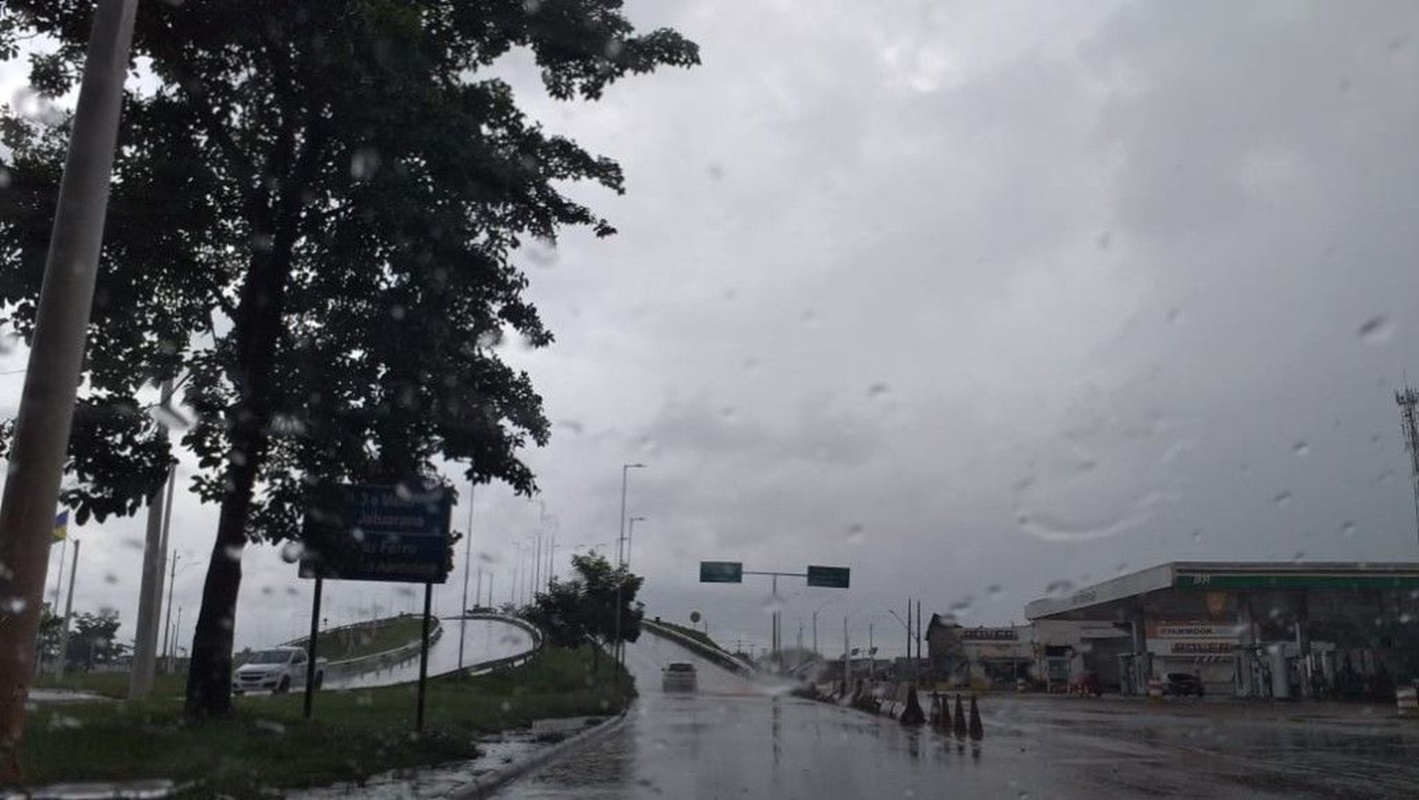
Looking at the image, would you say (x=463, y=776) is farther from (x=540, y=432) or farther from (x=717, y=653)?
(x=717, y=653)

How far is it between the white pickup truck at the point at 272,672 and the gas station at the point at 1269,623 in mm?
30774

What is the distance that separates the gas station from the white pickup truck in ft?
101

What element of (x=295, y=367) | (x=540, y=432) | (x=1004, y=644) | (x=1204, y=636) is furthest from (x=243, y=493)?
(x=1004, y=644)

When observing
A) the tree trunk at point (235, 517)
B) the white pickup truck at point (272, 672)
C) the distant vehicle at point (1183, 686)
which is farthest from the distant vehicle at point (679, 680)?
the tree trunk at point (235, 517)

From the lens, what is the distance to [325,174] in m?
15.5

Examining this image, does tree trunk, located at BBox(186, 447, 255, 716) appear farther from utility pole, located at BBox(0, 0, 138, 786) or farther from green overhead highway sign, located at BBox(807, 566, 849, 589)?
green overhead highway sign, located at BBox(807, 566, 849, 589)

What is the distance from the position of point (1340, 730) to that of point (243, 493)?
76.2 feet

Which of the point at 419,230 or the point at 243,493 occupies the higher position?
the point at 419,230

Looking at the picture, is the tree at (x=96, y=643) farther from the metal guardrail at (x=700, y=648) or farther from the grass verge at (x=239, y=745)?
the grass verge at (x=239, y=745)

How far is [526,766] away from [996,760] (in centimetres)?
671

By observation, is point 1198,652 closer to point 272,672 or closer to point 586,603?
point 586,603

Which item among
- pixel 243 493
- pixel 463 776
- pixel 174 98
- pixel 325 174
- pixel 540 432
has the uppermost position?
pixel 174 98

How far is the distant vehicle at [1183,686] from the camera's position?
58219 millimetres

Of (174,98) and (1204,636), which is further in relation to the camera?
(1204,636)
